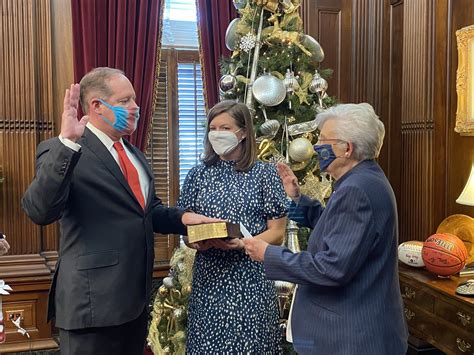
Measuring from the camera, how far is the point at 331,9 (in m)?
4.62

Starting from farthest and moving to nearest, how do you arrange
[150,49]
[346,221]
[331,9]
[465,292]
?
[331,9]
[150,49]
[465,292]
[346,221]

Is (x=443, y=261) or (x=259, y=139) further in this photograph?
(x=259, y=139)

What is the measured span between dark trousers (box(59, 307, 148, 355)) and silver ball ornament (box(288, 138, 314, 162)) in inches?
65.5

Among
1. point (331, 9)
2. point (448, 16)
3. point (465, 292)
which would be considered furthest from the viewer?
point (331, 9)

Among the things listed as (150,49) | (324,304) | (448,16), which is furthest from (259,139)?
(324,304)

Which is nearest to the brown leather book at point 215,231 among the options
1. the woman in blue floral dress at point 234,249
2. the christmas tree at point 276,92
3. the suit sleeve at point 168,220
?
the woman in blue floral dress at point 234,249

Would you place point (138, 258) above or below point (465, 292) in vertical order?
above

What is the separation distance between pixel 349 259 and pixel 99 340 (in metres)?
0.91

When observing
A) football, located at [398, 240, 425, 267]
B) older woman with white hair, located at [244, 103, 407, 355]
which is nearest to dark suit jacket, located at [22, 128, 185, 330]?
older woman with white hair, located at [244, 103, 407, 355]

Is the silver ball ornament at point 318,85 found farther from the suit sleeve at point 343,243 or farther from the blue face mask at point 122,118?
the suit sleeve at point 343,243

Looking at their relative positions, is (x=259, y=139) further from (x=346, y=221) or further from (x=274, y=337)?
(x=346, y=221)

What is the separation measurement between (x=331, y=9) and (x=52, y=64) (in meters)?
2.33

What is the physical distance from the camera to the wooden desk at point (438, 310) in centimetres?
282

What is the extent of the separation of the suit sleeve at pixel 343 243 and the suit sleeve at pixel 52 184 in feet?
2.57
